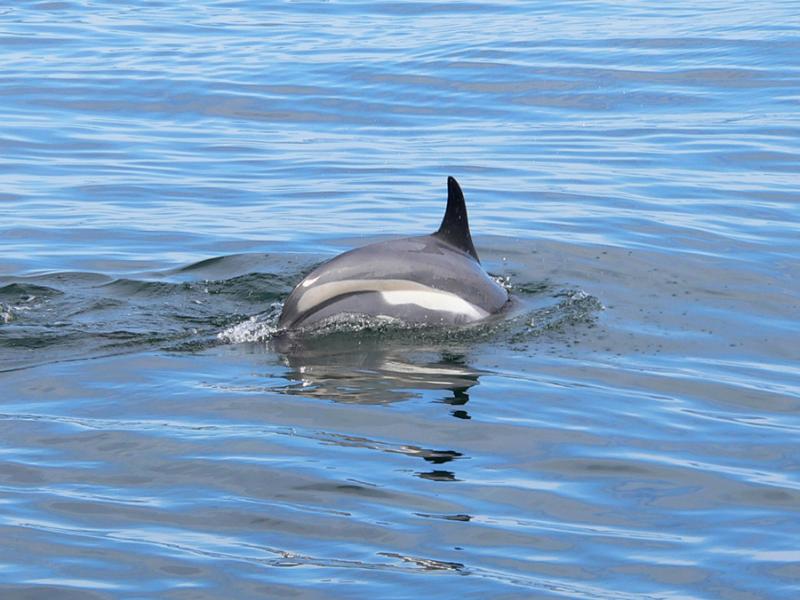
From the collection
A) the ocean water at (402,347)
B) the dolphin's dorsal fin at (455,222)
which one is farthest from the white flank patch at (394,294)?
the dolphin's dorsal fin at (455,222)

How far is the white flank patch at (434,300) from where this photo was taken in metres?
12.1

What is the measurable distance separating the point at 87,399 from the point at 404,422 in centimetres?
234

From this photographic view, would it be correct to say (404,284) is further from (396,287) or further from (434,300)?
(434,300)

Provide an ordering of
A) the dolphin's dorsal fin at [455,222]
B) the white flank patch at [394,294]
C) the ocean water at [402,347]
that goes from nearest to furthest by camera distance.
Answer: the ocean water at [402,347]
the white flank patch at [394,294]
the dolphin's dorsal fin at [455,222]

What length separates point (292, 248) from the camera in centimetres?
1586

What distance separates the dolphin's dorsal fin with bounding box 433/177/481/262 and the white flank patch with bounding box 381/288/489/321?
514mm

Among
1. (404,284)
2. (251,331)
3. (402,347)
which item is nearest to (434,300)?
(404,284)

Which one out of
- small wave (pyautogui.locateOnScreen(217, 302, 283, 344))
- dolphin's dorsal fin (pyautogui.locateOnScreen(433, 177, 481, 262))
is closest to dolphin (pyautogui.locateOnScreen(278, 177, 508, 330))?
dolphin's dorsal fin (pyautogui.locateOnScreen(433, 177, 481, 262))

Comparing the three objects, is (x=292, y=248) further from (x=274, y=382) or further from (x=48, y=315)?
(x=274, y=382)

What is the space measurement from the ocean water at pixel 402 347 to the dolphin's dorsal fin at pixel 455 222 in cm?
79

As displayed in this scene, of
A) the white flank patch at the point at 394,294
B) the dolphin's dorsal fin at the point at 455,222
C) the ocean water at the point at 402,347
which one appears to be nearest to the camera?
the ocean water at the point at 402,347

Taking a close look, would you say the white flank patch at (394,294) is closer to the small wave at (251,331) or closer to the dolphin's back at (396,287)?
the dolphin's back at (396,287)

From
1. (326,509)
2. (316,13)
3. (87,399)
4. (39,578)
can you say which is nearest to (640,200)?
(87,399)

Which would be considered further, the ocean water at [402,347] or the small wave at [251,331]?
the small wave at [251,331]
